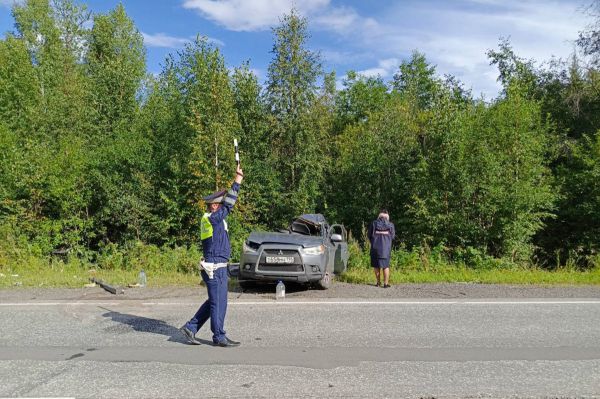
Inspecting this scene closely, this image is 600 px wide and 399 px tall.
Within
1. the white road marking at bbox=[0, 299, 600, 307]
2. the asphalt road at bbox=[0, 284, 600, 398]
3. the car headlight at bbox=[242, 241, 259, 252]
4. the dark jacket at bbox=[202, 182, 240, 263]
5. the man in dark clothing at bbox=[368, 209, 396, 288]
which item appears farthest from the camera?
the man in dark clothing at bbox=[368, 209, 396, 288]

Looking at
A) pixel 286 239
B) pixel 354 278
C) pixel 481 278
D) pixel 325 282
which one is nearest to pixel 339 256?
pixel 354 278

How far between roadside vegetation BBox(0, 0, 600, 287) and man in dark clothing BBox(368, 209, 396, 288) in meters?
2.26

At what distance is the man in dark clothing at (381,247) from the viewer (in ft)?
33.5

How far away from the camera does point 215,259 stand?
608 cm

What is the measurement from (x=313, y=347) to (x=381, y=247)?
4.94 meters

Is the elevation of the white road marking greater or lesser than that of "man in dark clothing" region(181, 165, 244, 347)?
lesser

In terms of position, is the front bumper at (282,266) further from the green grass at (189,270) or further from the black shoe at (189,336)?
the black shoe at (189,336)

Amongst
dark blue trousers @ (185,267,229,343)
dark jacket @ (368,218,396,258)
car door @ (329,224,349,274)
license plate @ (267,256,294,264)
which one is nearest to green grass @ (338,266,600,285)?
car door @ (329,224,349,274)

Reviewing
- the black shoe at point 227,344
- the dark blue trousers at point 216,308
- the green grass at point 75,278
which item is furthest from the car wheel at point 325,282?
the black shoe at point 227,344

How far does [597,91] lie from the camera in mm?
21016

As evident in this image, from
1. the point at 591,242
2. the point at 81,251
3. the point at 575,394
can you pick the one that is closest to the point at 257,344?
the point at 575,394

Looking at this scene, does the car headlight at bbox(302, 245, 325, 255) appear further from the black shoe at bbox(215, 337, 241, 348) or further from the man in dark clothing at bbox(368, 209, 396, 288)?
the black shoe at bbox(215, 337, 241, 348)

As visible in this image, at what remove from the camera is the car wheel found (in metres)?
9.70

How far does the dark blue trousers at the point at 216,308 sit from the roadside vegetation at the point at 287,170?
22.7ft
